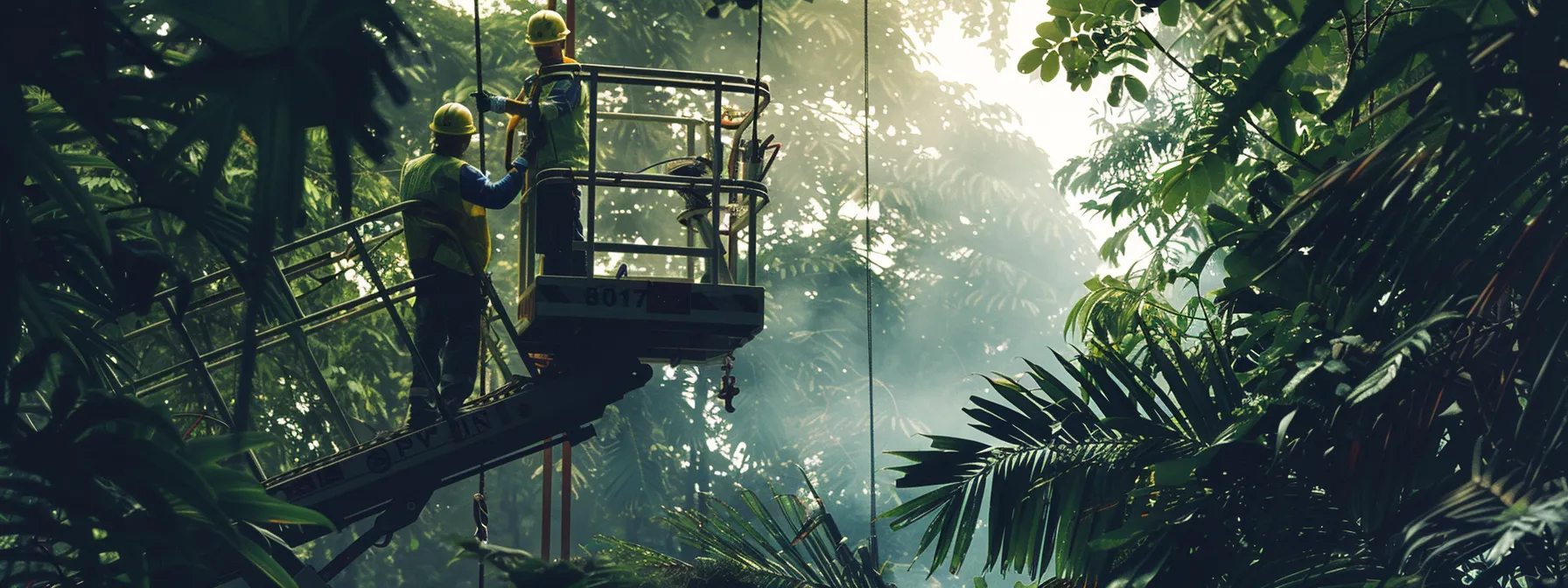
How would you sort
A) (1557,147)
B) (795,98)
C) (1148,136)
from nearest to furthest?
(1557,147), (1148,136), (795,98)

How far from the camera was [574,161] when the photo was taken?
7984 mm

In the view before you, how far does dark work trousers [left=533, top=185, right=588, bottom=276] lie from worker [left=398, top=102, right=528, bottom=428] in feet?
0.62

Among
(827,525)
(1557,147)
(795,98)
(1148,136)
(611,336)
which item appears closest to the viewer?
(1557,147)

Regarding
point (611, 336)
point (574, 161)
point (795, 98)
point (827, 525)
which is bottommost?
point (827, 525)

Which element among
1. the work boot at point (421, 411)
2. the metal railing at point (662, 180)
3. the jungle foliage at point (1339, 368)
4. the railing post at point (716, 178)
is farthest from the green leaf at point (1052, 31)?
the work boot at point (421, 411)

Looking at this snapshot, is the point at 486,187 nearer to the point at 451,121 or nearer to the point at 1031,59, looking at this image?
the point at 451,121

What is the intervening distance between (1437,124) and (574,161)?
5.06 m

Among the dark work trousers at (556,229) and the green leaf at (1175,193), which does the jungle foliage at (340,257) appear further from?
the green leaf at (1175,193)

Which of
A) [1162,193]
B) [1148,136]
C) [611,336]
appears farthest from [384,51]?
[1148,136]

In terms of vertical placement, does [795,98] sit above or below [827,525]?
above

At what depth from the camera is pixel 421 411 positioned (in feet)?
→ 25.6

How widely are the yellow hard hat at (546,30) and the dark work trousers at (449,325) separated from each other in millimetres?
1311

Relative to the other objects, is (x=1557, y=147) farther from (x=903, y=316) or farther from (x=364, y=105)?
(x=903, y=316)

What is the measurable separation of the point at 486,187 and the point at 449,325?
0.78m
